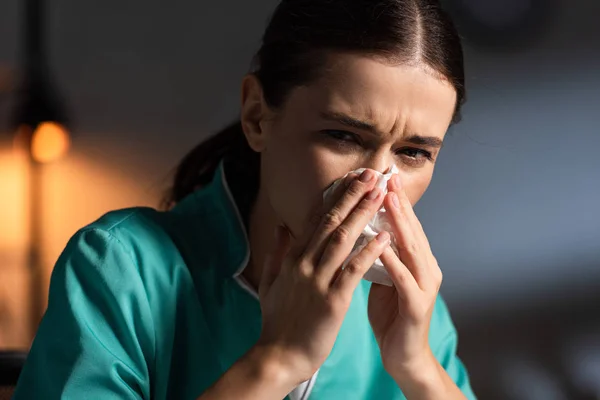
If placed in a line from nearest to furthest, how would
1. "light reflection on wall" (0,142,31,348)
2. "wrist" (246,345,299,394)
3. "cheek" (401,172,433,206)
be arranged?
"wrist" (246,345,299,394) < "cheek" (401,172,433,206) < "light reflection on wall" (0,142,31,348)

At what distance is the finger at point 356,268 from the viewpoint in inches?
35.4

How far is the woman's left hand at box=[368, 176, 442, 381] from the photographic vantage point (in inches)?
36.7

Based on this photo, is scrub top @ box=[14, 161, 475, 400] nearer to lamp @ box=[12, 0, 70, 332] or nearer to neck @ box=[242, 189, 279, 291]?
neck @ box=[242, 189, 279, 291]

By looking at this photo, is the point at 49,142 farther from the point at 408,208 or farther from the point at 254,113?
the point at 408,208

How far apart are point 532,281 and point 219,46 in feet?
3.51

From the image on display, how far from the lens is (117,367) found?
0.93 meters

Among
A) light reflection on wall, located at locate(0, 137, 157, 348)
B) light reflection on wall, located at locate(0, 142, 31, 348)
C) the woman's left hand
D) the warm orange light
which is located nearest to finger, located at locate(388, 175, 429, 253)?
the woman's left hand

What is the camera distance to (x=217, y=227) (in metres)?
1.17

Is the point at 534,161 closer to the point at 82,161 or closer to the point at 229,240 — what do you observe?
the point at 229,240

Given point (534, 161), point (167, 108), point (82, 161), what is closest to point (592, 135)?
point (534, 161)

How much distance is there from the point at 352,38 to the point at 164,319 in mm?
448

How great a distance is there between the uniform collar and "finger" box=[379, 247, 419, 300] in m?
0.26

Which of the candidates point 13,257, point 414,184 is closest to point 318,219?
point 414,184

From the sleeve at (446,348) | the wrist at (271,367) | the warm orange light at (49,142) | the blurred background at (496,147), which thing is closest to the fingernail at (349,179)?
the wrist at (271,367)
